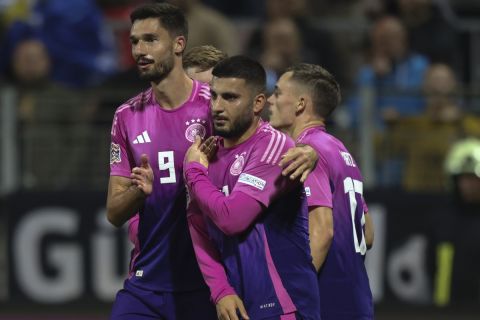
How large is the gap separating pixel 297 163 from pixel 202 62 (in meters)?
1.49

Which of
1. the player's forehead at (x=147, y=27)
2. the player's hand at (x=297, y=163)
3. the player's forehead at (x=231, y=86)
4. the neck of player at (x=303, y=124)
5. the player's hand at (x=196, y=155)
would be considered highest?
the player's forehead at (x=147, y=27)

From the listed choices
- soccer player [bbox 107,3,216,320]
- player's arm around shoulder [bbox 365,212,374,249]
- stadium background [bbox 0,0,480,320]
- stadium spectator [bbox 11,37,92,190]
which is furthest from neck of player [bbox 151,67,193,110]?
stadium spectator [bbox 11,37,92,190]

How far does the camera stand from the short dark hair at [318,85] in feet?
23.8

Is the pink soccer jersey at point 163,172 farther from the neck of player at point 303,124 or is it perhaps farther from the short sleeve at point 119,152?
the neck of player at point 303,124

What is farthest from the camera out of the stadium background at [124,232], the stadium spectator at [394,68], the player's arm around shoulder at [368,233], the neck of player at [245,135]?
the stadium spectator at [394,68]

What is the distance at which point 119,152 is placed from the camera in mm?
6859

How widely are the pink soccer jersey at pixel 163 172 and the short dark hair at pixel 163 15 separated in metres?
0.34

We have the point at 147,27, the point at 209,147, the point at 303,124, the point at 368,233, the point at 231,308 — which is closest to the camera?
the point at 231,308

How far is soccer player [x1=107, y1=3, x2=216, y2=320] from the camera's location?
22.1 ft

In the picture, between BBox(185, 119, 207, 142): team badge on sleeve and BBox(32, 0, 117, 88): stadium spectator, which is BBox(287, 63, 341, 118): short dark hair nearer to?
BBox(185, 119, 207, 142): team badge on sleeve

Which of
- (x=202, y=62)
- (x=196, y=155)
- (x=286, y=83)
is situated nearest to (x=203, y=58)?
(x=202, y=62)

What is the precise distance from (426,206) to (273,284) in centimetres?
686

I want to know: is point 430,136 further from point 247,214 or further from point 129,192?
point 247,214

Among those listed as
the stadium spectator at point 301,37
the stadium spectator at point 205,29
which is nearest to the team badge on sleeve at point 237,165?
the stadium spectator at point 205,29
